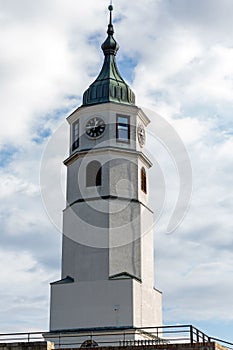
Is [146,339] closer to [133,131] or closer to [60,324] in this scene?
[60,324]

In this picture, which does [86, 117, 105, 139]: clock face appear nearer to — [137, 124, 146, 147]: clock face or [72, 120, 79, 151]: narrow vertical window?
[72, 120, 79, 151]: narrow vertical window

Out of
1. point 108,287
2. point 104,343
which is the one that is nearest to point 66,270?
point 108,287

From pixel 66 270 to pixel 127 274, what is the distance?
4.29m

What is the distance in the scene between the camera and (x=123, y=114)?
49938 millimetres

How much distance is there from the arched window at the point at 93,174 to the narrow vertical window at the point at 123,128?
2298 mm

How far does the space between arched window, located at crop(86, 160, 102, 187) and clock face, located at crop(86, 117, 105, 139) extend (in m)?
1.90

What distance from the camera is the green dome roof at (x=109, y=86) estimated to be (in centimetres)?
5050

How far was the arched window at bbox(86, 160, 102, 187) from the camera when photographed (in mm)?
48312

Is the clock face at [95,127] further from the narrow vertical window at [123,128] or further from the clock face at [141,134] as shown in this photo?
the clock face at [141,134]

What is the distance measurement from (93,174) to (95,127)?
321 centimetres

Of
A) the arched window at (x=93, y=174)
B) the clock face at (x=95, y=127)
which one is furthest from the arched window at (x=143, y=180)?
the clock face at (x=95, y=127)

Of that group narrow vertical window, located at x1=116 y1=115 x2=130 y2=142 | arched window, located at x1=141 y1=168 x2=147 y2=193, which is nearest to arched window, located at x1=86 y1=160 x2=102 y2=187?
narrow vertical window, located at x1=116 y1=115 x2=130 y2=142

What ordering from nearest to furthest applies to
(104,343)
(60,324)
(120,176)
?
(104,343) → (60,324) → (120,176)

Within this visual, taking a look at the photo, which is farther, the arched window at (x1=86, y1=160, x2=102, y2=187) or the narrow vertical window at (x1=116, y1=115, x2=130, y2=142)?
the narrow vertical window at (x1=116, y1=115, x2=130, y2=142)
